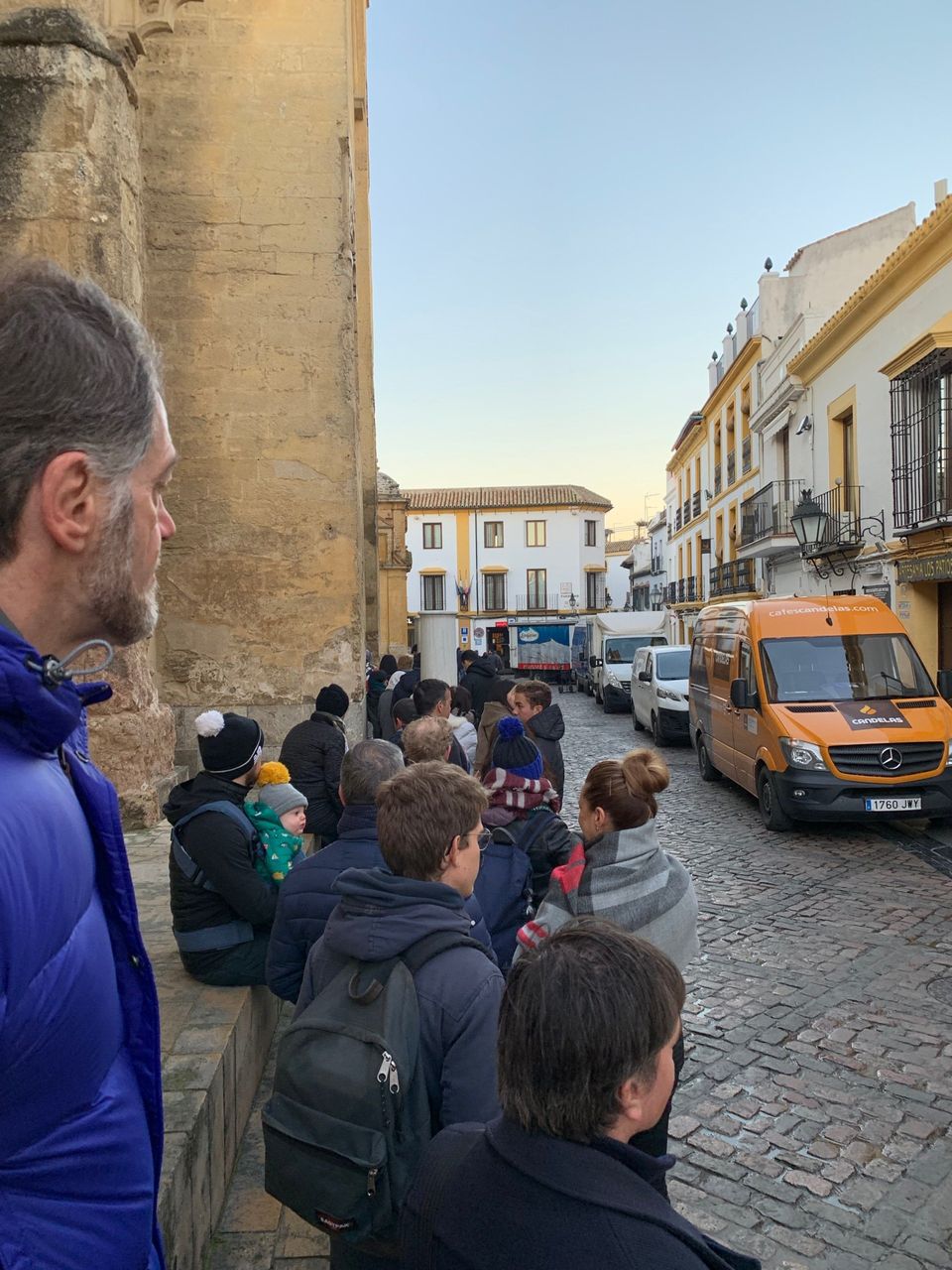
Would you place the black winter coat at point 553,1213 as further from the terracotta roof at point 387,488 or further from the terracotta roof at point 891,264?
the terracotta roof at point 387,488

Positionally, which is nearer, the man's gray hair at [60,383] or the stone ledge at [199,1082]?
the man's gray hair at [60,383]

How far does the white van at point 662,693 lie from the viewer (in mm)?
16047

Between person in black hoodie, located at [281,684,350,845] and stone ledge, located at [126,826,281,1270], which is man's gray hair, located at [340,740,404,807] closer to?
stone ledge, located at [126,826,281,1270]

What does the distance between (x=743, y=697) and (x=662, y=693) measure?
21.9ft

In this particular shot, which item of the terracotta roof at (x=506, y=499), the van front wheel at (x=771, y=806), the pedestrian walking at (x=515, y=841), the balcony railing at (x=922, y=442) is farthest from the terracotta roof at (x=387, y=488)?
the terracotta roof at (x=506, y=499)

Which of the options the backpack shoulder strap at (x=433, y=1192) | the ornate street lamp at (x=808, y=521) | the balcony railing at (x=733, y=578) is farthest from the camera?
the balcony railing at (x=733, y=578)

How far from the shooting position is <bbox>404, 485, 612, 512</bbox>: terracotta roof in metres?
58.8

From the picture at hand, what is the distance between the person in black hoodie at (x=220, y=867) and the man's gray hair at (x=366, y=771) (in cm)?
52

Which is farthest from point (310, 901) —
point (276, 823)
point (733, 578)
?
point (733, 578)

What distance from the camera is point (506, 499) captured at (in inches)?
2336

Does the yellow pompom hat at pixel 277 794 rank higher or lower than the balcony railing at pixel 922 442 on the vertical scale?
lower

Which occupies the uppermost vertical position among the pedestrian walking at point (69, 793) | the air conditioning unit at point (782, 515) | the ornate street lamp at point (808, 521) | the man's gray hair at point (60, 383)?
the air conditioning unit at point (782, 515)

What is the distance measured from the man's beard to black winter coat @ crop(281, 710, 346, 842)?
4.60m

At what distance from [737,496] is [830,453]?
1018 centimetres
